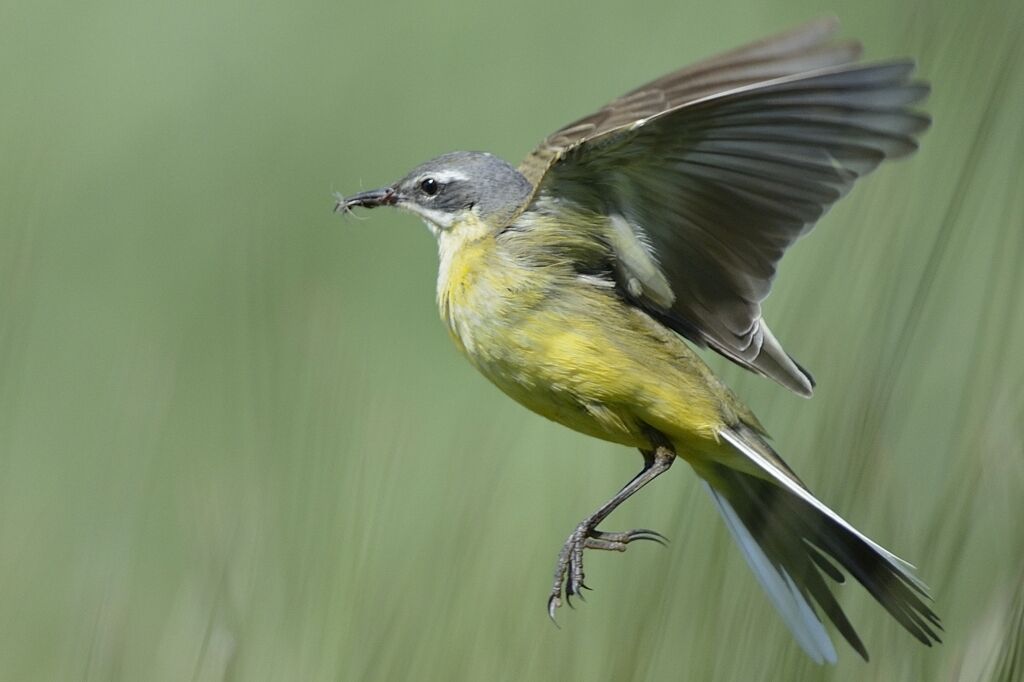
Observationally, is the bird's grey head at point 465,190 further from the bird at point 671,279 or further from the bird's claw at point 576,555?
the bird's claw at point 576,555

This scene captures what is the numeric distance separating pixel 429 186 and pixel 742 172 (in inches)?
47.3

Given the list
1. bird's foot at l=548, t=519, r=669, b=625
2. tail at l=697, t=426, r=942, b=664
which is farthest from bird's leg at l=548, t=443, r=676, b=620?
tail at l=697, t=426, r=942, b=664

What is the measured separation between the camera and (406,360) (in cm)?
632

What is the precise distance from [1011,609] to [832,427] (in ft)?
1.59

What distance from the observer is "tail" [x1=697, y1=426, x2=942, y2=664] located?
8.38 feet

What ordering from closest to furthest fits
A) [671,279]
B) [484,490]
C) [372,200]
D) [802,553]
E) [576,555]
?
1. [484,490]
2. [802,553]
3. [576,555]
4. [671,279]
5. [372,200]

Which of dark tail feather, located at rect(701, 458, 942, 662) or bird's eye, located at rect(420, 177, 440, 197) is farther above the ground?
bird's eye, located at rect(420, 177, 440, 197)

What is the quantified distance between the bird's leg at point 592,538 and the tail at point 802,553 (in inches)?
6.3

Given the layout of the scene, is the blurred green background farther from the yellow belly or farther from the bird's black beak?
the bird's black beak

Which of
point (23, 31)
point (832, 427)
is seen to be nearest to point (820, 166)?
point (832, 427)

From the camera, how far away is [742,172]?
3393 mm

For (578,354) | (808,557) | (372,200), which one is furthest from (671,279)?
(372,200)

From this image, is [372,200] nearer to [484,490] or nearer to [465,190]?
[465,190]

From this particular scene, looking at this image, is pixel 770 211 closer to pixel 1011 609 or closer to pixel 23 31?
pixel 1011 609
